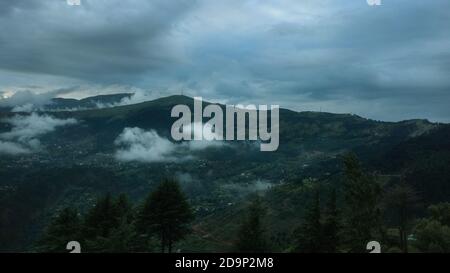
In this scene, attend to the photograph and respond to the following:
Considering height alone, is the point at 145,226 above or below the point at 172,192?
below

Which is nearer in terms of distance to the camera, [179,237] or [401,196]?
[179,237]

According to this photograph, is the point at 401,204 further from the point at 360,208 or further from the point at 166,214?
the point at 166,214

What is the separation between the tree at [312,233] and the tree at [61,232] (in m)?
24.9

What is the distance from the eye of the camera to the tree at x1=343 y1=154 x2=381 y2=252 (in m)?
42.5

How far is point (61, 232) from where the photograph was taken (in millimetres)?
53219

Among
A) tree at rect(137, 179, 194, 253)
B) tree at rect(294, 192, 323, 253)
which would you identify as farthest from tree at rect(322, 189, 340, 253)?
tree at rect(137, 179, 194, 253)

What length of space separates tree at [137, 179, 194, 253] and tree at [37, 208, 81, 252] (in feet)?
29.3

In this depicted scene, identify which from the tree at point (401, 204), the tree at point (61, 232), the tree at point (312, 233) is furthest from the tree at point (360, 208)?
the tree at point (61, 232)

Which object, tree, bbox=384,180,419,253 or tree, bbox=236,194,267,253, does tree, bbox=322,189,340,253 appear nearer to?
tree, bbox=236,194,267,253
